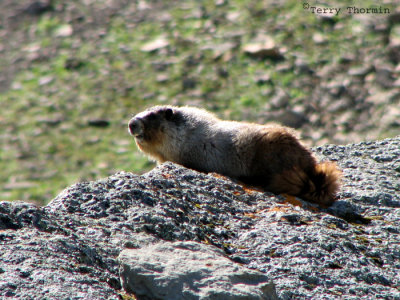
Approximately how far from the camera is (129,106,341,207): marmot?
16.7 ft

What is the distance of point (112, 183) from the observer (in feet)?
13.2

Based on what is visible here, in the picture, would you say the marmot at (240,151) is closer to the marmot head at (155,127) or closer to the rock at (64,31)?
the marmot head at (155,127)

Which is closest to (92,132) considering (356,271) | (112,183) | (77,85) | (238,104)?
(77,85)

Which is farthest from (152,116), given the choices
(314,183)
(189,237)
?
(189,237)

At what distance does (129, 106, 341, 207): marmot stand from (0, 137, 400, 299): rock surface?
58 cm

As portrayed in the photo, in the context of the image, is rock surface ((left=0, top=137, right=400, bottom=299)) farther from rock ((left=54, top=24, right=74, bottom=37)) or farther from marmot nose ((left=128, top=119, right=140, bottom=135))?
rock ((left=54, top=24, right=74, bottom=37))

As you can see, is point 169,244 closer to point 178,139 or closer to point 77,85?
point 178,139

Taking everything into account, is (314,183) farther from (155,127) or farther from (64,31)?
(64,31)

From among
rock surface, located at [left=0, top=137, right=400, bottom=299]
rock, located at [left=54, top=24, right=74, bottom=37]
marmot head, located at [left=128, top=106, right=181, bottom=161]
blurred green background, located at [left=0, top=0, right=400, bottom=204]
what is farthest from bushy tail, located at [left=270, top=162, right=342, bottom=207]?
rock, located at [left=54, top=24, right=74, bottom=37]

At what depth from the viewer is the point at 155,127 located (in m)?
6.81

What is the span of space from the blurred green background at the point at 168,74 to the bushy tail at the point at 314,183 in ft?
24.9

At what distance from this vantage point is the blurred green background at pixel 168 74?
1346 cm

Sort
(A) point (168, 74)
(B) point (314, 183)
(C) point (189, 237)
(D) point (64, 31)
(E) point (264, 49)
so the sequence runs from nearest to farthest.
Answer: (C) point (189, 237)
(B) point (314, 183)
(E) point (264, 49)
(A) point (168, 74)
(D) point (64, 31)

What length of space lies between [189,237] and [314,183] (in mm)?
1746
